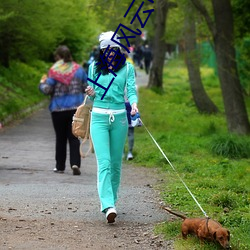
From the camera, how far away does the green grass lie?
726 centimetres

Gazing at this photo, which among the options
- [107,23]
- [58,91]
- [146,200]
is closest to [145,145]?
[58,91]

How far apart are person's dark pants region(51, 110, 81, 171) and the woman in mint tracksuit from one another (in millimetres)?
3525

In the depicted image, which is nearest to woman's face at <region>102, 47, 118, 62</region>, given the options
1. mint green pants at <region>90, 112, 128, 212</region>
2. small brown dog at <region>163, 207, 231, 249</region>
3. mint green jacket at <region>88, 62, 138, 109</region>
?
mint green jacket at <region>88, 62, 138, 109</region>

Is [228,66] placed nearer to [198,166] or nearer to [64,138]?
[198,166]

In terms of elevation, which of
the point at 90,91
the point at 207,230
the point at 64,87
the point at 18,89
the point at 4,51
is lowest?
the point at 18,89

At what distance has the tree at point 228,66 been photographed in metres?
16.0

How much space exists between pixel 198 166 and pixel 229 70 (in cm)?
487

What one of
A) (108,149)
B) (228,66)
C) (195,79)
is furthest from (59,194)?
(195,79)

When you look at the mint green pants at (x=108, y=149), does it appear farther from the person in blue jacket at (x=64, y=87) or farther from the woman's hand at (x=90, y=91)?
the person in blue jacket at (x=64, y=87)

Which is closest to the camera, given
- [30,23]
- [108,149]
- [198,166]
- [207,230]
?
[207,230]

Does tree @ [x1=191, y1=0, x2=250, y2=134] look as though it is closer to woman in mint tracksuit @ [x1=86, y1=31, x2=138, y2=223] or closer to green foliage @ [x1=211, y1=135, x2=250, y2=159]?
A: green foliage @ [x1=211, y1=135, x2=250, y2=159]

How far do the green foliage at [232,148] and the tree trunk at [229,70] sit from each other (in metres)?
2.73

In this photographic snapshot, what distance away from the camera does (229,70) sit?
16281 mm

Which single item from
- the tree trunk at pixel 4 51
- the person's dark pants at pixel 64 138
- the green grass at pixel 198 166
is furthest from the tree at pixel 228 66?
the tree trunk at pixel 4 51
